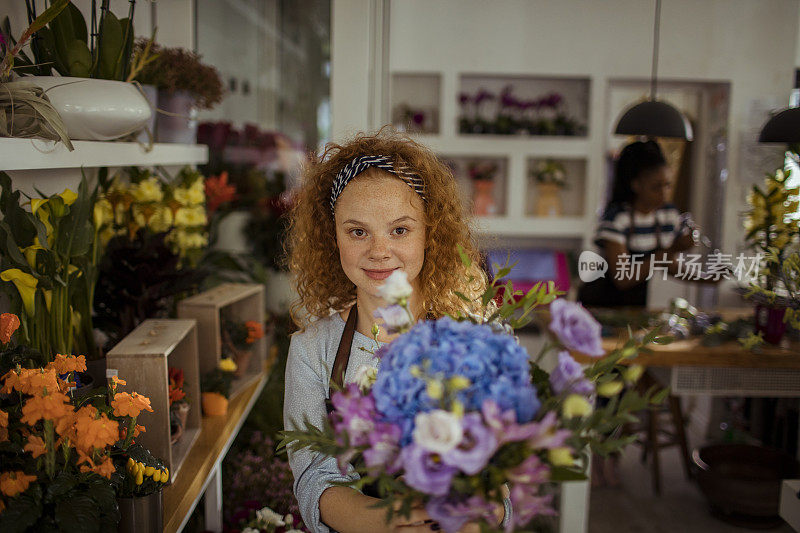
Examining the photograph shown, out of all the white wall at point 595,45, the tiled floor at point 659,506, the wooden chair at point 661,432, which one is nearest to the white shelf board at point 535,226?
the white wall at point 595,45

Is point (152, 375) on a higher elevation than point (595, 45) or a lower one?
lower

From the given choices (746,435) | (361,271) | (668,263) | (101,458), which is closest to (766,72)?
(668,263)

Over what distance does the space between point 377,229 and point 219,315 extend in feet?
3.05

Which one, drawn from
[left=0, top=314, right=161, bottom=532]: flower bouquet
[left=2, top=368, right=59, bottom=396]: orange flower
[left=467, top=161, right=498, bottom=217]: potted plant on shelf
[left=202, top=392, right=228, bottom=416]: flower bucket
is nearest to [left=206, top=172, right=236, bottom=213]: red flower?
[left=202, top=392, right=228, bottom=416]: flower bucket

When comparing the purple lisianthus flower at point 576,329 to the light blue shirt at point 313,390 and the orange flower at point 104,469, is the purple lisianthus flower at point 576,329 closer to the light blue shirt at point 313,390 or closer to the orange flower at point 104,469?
the light blue shirt at point 313,390

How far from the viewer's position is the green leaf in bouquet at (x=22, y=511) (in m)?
0.91

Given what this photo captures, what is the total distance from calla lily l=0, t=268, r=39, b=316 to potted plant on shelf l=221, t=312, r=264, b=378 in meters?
0.88

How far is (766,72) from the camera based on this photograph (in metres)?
1.88

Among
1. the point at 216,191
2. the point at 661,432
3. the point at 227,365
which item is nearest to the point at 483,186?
the point at 216,191

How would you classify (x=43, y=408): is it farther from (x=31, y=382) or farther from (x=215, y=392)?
(x=215, y=392)

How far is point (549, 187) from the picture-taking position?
254 cm

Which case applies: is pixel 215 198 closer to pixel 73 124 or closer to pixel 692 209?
pixel 73 124

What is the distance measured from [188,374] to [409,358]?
111cm

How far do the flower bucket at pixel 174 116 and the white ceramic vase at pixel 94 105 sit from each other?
51cm
